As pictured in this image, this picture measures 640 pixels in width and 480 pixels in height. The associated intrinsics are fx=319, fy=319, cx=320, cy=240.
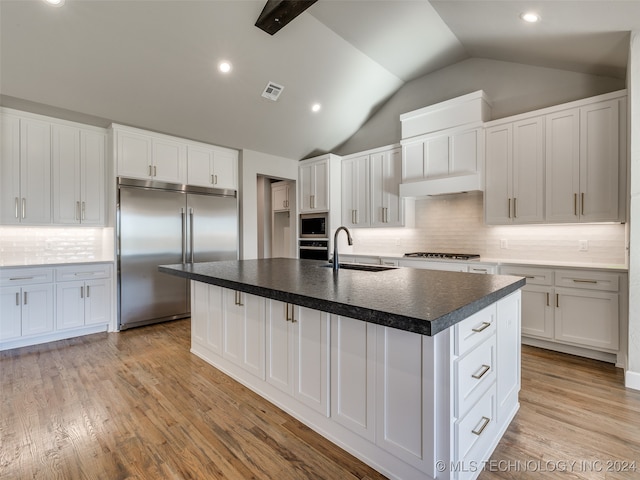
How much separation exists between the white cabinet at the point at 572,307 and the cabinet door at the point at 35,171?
5227 millimetres

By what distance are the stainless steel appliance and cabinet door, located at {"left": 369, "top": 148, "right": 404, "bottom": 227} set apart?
0.91 meters

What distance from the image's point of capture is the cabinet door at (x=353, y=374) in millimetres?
1558

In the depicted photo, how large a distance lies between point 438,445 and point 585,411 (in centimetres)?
151

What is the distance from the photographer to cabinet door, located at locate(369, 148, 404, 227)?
15.5 feet

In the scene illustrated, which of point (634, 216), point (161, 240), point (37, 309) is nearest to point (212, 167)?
point (161, 240)

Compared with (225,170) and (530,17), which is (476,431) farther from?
(225,170)

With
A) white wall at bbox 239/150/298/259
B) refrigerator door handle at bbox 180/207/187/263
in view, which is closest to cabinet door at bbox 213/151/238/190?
white wall at bbox 239/150/298/259

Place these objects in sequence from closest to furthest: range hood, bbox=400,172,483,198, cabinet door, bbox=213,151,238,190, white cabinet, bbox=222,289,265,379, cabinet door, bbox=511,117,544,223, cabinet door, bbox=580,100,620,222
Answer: white cabinet, bbox=222,289,265,379 → cabinet door, bbox=580,100,620,222 → cabinet door, bbox=511,117,544,223 → range hood, bbox=400,172,483,198 → cabinet door, bbox=213,151,238,190

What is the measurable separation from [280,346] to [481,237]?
3.22 meters

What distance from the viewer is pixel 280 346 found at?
6.80 ft

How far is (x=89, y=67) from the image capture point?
3.15 meters

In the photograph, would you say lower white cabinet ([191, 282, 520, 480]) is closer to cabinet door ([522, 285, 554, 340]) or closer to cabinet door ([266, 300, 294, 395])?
cabinet door ([266, 300, 294, 395])

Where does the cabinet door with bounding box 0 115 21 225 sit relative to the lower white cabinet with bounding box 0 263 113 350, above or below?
Result: above

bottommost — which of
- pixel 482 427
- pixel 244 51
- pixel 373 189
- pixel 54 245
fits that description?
pixel 482 427
